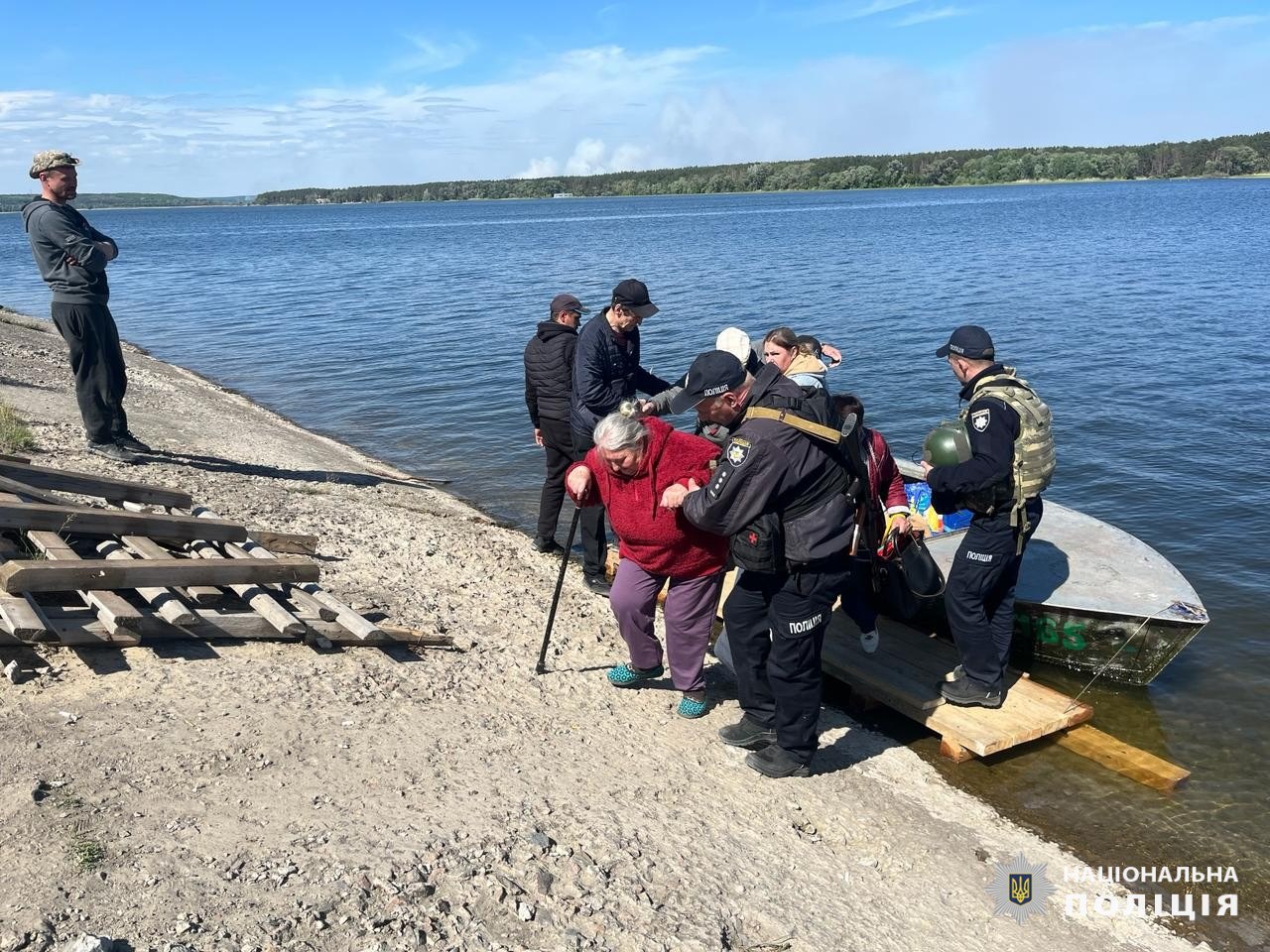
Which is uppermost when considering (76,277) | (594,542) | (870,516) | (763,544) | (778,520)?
(76,277)

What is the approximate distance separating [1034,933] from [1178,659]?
3.78m

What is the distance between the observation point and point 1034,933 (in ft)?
13.5

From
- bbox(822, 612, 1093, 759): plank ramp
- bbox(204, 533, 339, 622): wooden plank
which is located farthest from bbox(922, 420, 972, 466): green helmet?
bbox(204, 533, 339, 622): wooden plank

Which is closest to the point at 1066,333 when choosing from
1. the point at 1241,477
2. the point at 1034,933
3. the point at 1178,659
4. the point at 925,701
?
the point at 1241,477

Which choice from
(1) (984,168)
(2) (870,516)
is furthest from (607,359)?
(1) (984,168)

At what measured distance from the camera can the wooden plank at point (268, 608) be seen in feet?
17.2

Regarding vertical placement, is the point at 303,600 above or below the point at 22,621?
below

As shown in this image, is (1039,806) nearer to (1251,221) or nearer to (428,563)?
(428,563)

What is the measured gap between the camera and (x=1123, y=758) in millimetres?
5375

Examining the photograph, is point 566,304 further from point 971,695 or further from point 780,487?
point 971,695

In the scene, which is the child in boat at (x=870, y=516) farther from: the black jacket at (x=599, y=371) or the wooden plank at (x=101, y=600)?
the wooden plank at (x=101, y=600)

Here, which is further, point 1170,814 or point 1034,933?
point 1170,814

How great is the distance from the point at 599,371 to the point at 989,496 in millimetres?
2912

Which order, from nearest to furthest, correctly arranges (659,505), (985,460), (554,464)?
(659,505)
(985,460)
(554,464)
